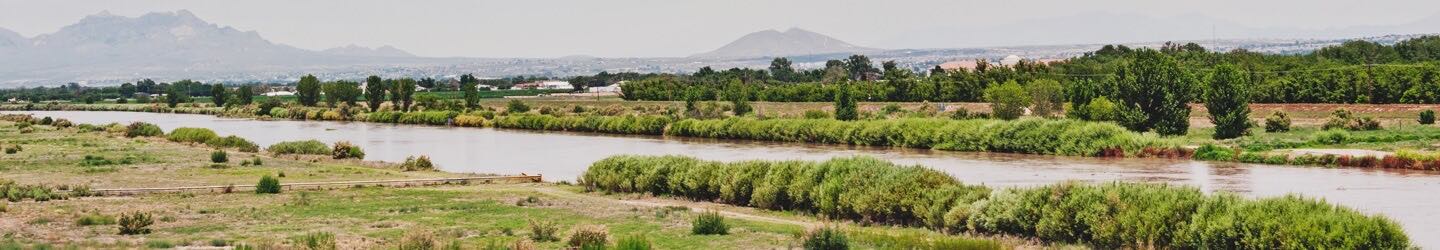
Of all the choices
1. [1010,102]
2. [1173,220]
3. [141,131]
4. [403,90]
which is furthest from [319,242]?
[403,90]

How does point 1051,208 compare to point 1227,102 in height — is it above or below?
above

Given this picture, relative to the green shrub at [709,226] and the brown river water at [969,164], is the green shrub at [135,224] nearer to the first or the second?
the green shrub at [709,226]

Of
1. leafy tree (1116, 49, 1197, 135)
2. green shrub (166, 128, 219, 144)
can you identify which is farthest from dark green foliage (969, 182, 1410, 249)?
green shrub (166, 128, 219, 144)

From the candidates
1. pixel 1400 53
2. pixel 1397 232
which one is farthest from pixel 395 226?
pixel 1400 53

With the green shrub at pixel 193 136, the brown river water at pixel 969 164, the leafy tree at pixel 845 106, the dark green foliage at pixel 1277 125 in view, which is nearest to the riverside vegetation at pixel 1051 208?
the brown river water at pixel 969 164

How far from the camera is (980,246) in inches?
693

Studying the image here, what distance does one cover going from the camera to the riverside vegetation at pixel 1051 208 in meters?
16.8

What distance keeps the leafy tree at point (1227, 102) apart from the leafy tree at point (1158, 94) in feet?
4.41

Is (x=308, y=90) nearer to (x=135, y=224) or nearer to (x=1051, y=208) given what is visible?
(x=135, y=224)

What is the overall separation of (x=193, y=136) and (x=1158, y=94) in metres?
40.7

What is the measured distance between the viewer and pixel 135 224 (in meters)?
21.1

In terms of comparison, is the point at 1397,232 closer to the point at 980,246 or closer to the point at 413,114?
the point at 980,246

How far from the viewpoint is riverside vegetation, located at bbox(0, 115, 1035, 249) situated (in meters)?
19.1

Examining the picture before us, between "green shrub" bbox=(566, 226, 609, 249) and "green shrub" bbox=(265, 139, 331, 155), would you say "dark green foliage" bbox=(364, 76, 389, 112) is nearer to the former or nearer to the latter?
"green shrub" bbox=(265, 139, 331, 155)
